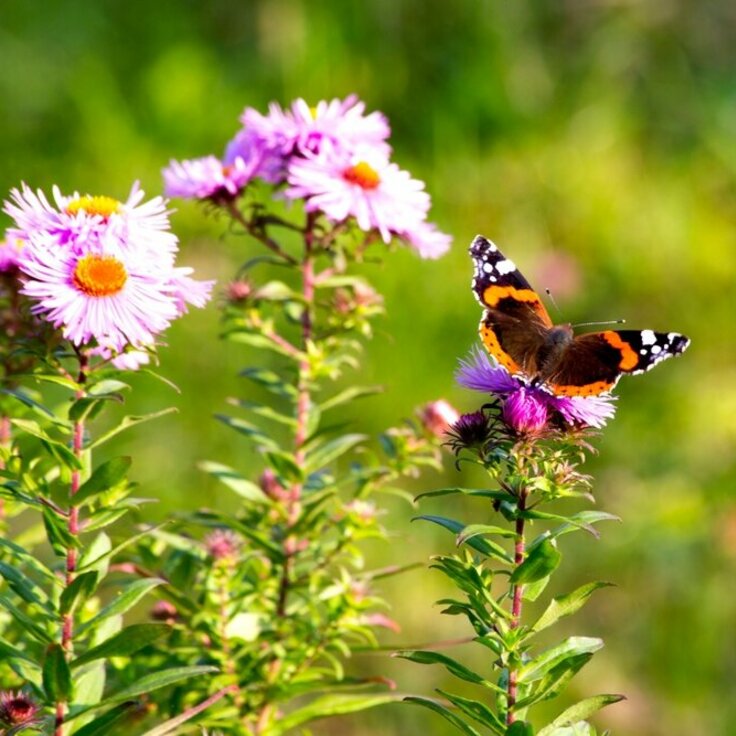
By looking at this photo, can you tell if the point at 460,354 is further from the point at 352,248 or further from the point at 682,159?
the point at 352,248

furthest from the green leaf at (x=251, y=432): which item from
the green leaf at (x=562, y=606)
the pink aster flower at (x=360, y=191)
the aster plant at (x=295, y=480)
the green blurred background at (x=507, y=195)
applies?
the green blurred background at (x=507, y=195)

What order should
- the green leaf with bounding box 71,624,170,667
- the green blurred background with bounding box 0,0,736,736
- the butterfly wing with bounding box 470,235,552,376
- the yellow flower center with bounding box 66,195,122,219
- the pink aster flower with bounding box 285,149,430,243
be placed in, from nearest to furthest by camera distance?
the green leaf with bounding box 71,624,170,667 → the yellow flower center with bounding box 66,195,122,219 → the butterfly wing with bounding box 470,235,552,376 → the pink aster flower with bounding box 285,149,430,243 → the green blurred background with bounding box 0,0,736,736

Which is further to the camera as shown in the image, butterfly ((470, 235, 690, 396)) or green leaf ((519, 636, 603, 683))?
butterfly ((470, 235, 690, 396))

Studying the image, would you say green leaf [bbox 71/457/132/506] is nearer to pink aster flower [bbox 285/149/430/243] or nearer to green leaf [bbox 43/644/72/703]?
green leaf [bbox 43/644/72/703]

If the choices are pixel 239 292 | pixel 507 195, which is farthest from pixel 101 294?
pixel 507 195

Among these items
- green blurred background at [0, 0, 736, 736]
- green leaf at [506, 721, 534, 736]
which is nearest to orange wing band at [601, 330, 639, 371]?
green leaf at [506, 721, 534, 736]

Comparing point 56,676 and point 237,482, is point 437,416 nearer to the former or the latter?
point 237,482

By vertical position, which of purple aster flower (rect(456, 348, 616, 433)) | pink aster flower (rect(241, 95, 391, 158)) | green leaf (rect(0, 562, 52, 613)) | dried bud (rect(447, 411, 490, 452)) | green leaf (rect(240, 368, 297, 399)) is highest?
pink aster flower (rect(241, 95, 391, 158))
